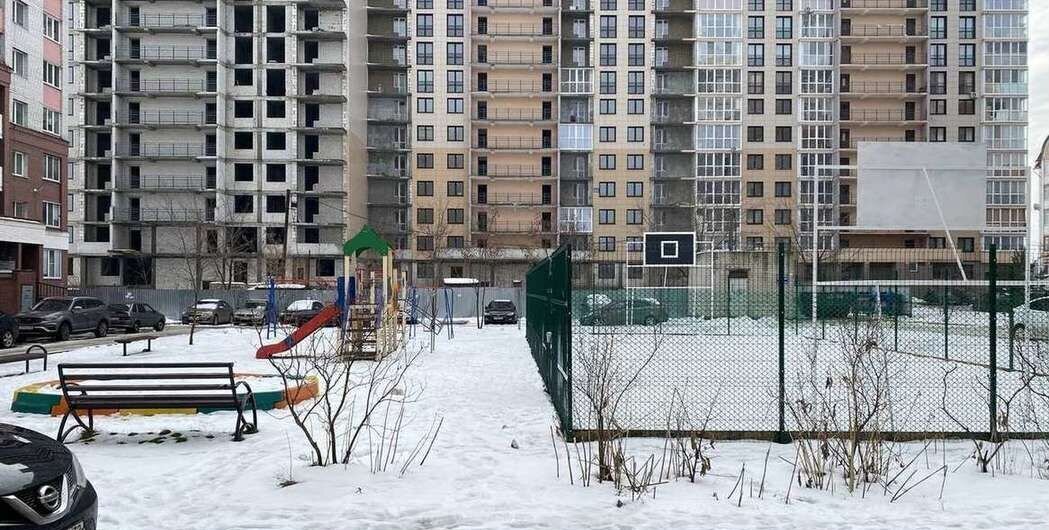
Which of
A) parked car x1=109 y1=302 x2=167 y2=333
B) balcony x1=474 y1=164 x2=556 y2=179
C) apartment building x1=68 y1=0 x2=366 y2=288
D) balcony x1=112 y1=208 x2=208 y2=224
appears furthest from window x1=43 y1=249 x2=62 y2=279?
balcony x1=474 y1=164 x2=556 y2=179

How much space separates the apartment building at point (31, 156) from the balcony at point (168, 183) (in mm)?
20273

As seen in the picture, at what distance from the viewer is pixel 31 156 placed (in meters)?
41.8

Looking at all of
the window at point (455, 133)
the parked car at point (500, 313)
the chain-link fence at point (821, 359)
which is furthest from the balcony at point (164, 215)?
the chain-link fence at point (821, 359)

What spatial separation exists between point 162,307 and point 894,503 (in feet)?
173

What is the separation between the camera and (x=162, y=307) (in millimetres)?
51969

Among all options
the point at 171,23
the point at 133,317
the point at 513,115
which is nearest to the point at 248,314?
the point at 133,317

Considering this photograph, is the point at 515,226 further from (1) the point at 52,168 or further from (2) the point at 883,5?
Answer: (2) the point at 883,5

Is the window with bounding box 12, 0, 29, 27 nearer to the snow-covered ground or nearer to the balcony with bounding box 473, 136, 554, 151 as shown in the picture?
the balcony with bounding box 473, 136, 554, 151

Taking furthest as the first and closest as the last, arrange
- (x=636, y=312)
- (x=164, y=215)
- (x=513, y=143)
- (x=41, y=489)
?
(x=513, y=143) < (x=164, y=215) < (x=636, y=312) < (x=41, y=489)

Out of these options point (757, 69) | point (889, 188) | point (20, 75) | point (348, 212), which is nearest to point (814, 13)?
point (757, 69)

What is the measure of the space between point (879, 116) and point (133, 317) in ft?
220

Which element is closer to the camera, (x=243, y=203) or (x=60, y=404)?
(x=60, y=404)

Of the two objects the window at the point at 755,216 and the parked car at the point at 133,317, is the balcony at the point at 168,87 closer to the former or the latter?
the parked car at the point at 133,317

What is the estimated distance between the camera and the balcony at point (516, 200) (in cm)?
7319
